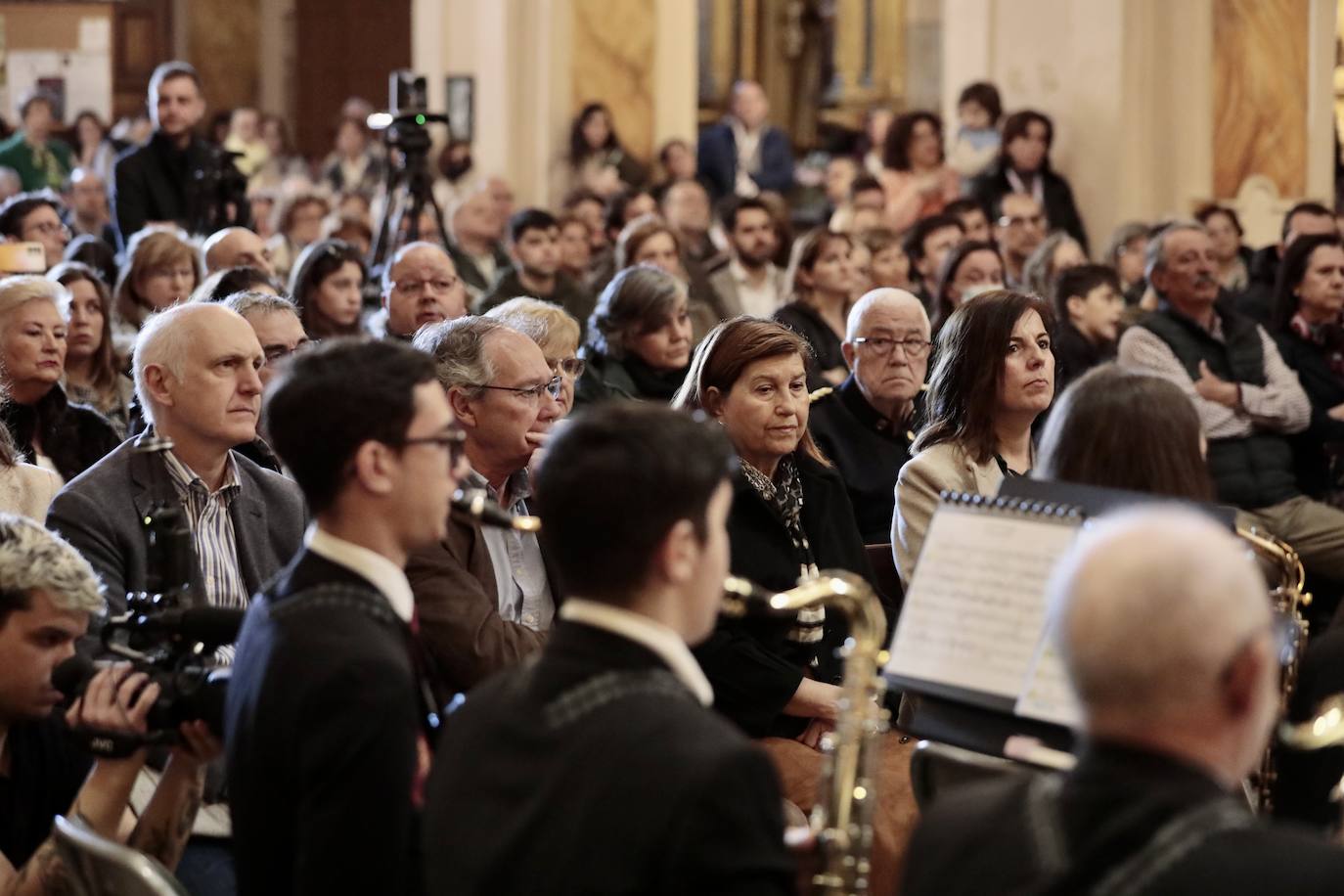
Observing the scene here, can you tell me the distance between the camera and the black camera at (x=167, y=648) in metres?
2.58

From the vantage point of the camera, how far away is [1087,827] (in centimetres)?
168

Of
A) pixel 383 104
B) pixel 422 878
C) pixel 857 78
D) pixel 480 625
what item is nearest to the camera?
pixel 422 878

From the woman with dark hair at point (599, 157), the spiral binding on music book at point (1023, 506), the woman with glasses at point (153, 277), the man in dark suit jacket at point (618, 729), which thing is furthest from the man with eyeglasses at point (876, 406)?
the woman with dark hair at point (599, 157)

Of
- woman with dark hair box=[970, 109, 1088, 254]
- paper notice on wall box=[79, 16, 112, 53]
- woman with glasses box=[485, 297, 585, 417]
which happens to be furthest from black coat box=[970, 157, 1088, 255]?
paper notice on wall box=[79, 16, 112, 53]

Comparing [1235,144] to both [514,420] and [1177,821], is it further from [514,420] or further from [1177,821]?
[1177,821]

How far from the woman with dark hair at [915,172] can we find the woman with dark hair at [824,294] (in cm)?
283

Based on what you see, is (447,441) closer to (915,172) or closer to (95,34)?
(915,172)

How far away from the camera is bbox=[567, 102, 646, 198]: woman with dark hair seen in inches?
452

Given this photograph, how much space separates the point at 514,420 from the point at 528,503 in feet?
0.68

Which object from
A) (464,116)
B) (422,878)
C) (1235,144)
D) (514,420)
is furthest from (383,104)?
(422,878)

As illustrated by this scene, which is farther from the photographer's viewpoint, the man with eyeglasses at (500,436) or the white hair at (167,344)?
the white hair at (167,344)

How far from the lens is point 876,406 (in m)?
5.20

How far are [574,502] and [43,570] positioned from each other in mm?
1131

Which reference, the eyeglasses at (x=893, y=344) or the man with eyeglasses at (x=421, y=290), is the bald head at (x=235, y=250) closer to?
the man with eyeglasses at (x=421, y=290)
